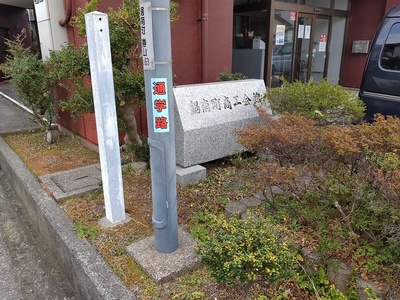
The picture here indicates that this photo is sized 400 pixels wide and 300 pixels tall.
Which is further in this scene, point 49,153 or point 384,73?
point 49,153

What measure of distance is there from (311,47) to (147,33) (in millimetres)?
8917

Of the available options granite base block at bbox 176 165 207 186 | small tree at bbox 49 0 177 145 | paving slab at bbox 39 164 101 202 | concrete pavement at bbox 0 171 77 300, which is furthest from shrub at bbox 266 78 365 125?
concrete pavement at bbox 0 171 77 300

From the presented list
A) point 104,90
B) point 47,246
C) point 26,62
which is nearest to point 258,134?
point 104,90

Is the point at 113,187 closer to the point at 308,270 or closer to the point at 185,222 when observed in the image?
the point at 185,222

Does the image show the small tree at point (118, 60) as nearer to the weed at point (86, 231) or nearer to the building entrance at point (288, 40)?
the weed at point (86, 231)

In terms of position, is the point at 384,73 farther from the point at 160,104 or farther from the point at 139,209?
the point at 139,209

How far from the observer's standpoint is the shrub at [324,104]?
3.97 metres

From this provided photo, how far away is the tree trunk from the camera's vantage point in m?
4.26

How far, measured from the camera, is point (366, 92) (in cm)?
454

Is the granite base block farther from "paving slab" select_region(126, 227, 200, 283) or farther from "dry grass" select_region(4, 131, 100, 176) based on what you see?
"dry grass" select_region(4, 131, 100, 176)

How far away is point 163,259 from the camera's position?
244cm

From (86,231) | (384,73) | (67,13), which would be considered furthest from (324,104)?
(67,13)

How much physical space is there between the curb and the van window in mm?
4289

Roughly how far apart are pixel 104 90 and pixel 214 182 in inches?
67.8
